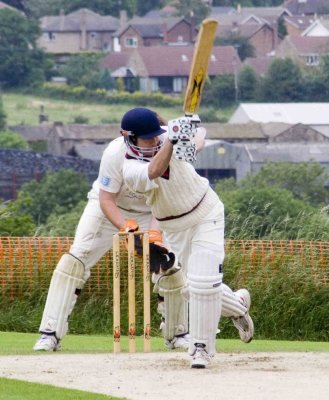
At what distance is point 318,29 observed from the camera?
597 feet

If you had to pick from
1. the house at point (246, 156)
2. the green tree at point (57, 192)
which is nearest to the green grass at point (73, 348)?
the green tree at point (57, 192)

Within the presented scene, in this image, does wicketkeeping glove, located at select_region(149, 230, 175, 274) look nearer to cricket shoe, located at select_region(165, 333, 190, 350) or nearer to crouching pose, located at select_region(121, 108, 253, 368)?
crouching pose, located at select_region(121, 108, 253, 368)

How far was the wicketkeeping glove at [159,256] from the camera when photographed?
42.3ft

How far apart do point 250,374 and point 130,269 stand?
69.2 inches

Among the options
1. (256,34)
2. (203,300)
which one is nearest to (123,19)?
(256,34)

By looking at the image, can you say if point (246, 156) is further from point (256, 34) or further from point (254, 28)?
point (254, 28)

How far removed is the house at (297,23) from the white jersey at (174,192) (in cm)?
17310

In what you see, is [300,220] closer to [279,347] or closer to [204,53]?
[279,347]

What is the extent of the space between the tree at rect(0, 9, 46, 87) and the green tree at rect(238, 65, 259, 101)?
58.6 feet

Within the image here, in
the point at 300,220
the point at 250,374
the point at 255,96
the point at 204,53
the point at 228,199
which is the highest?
the point at 204,53

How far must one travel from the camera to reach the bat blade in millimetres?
11516

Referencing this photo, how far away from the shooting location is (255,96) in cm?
15962

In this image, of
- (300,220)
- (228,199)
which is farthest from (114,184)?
(228,199)

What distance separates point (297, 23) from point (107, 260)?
174209 millimetres
